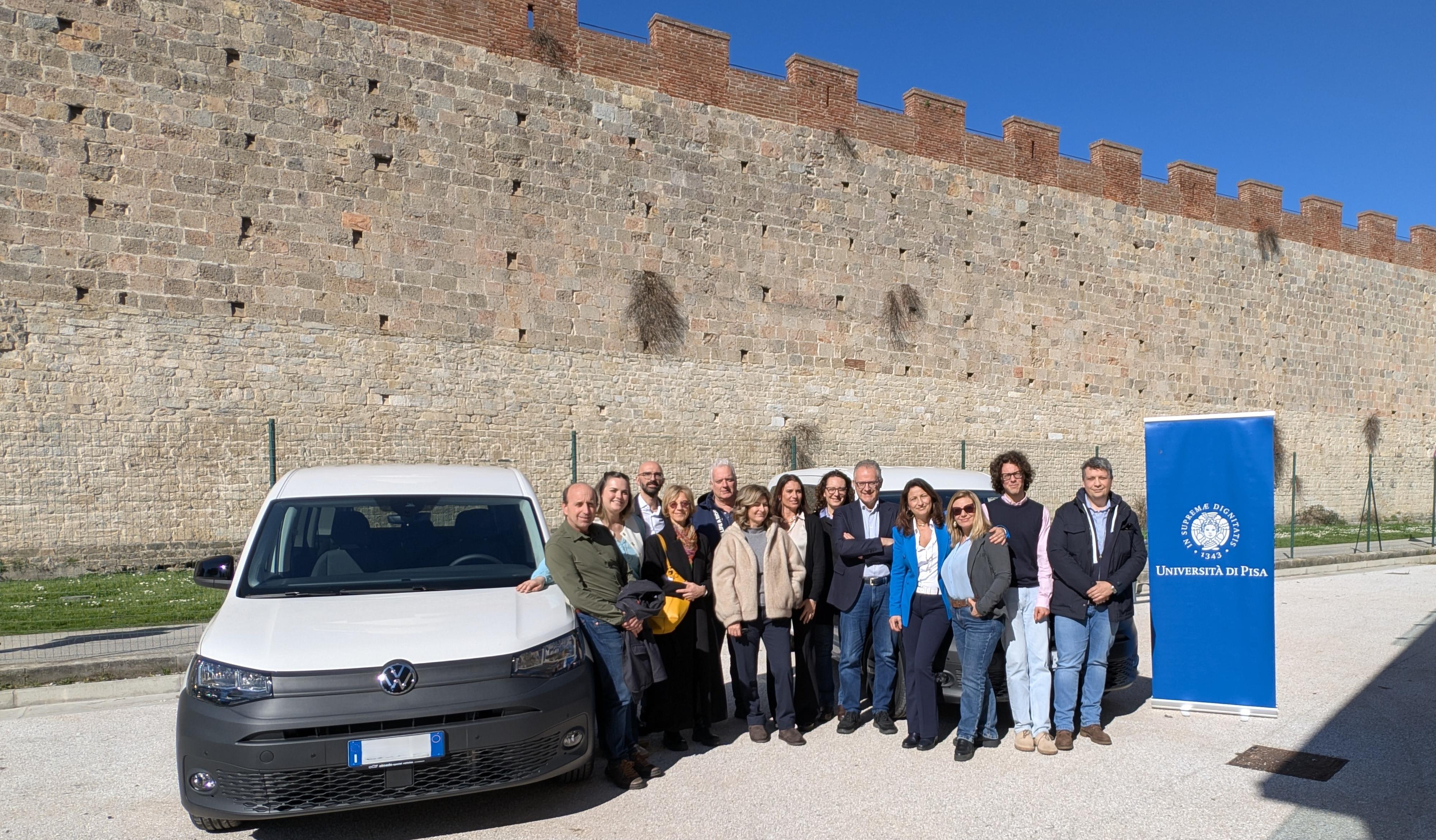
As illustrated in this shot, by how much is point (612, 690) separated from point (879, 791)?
1.44 metres

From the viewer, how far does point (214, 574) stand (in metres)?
5.00

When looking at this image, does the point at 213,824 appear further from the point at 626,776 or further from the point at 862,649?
the point at 862,649

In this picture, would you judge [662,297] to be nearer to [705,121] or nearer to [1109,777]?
[705,121]

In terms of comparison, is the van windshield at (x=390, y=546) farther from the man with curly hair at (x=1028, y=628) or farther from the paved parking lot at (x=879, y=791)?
the man with curly hair at (x=1028, y=628)

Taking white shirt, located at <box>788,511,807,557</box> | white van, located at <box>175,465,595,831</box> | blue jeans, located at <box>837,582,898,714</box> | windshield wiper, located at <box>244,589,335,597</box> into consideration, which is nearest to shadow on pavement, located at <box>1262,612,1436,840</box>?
blue jeans, located at <box>837,582,898,714</box>

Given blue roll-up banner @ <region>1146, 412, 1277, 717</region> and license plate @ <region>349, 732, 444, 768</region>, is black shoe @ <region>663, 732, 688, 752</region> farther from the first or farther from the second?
blue roll-up banner @ <region>1146, 412, 1277, 717</region>

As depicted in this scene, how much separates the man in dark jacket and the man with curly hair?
8 cm

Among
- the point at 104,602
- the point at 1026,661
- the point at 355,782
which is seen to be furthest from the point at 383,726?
the point at 104,602

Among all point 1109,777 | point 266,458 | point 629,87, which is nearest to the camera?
point 1109,777

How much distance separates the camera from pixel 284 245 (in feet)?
42.4

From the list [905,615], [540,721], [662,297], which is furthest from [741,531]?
[662,297]

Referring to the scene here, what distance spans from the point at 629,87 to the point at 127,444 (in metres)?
9.12

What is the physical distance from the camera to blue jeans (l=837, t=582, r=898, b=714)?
587 cm

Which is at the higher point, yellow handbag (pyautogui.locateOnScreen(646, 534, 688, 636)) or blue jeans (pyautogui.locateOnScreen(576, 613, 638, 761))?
yellow handbag (pyautogui.locateOnScreen(646, 534, 688, 636))
